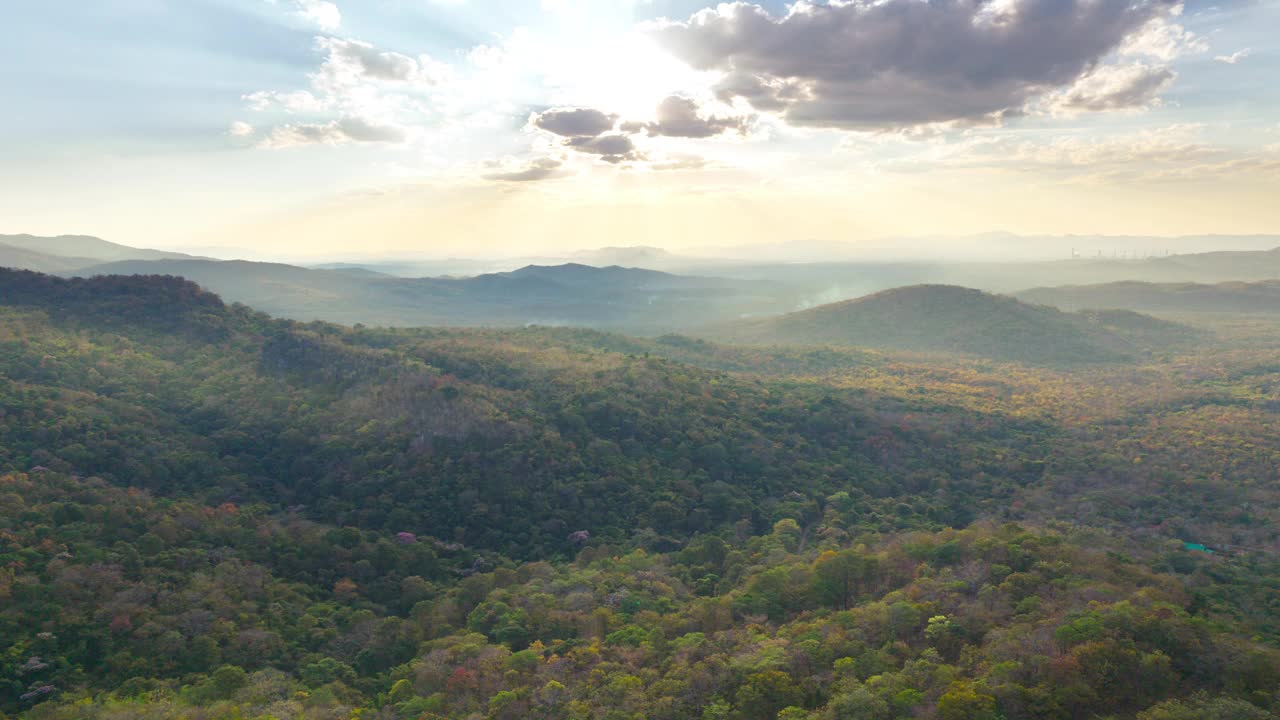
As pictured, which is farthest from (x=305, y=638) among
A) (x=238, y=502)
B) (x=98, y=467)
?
(x=98, y=467)

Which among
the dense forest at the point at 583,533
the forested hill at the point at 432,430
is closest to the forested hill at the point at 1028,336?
the dense forest at the point at 583,533

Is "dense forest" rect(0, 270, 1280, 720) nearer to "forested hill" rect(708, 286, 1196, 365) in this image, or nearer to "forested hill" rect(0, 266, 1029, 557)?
"forested hill" rect(0, 266, 1029, 557)

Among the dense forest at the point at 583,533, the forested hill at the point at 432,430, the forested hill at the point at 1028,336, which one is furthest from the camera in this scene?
the forested hill at the point at 1028,336

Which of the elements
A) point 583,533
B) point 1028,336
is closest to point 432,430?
point 583,533

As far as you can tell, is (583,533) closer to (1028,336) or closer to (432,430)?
(432,430)

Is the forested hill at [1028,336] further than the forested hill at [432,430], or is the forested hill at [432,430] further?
the forested hill at [1028,336]

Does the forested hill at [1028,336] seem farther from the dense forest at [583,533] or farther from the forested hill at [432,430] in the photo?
the forested hill at [432,430]

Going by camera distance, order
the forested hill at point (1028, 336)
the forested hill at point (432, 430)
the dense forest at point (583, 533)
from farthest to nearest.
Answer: the forested hill at point (1028, 336), the forested hill at point (432, 430), the dense forest at point (583, 533)

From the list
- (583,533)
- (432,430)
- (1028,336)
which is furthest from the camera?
(1028,336)

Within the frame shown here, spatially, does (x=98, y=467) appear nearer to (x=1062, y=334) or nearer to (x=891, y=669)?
(x=891, y=669)
